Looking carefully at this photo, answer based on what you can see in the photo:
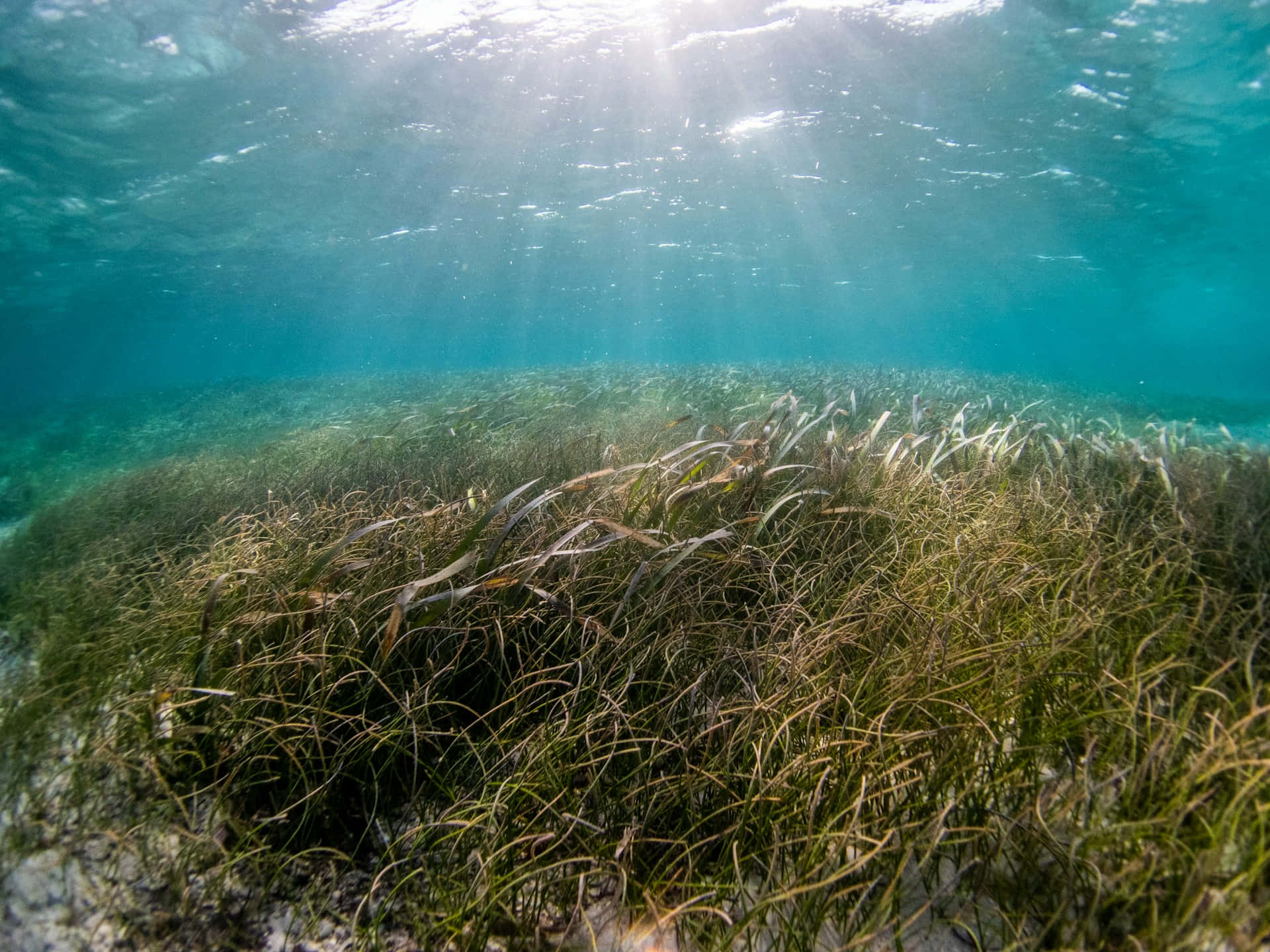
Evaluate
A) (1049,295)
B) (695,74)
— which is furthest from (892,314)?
(695,74)

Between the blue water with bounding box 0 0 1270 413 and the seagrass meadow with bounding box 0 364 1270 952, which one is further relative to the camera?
the blue water with bounding box 0 0 1270 413

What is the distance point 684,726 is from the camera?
1.88 meters

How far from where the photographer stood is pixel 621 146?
21.8m

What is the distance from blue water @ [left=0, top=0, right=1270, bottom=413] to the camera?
14.0m

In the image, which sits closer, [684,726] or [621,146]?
[684,726]

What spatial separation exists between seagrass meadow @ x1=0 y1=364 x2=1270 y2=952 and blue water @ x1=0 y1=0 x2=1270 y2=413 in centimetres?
1639

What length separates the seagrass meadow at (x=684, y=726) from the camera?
1.28 m

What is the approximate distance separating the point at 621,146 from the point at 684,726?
2461cm

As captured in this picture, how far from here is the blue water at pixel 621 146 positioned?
45.8ft

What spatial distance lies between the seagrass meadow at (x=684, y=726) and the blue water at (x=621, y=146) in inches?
645

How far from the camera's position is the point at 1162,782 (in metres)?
1.32

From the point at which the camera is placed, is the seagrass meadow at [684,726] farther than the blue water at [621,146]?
No

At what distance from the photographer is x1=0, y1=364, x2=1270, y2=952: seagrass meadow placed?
1283 millimetres

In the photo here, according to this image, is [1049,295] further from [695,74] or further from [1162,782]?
[1162,782]
